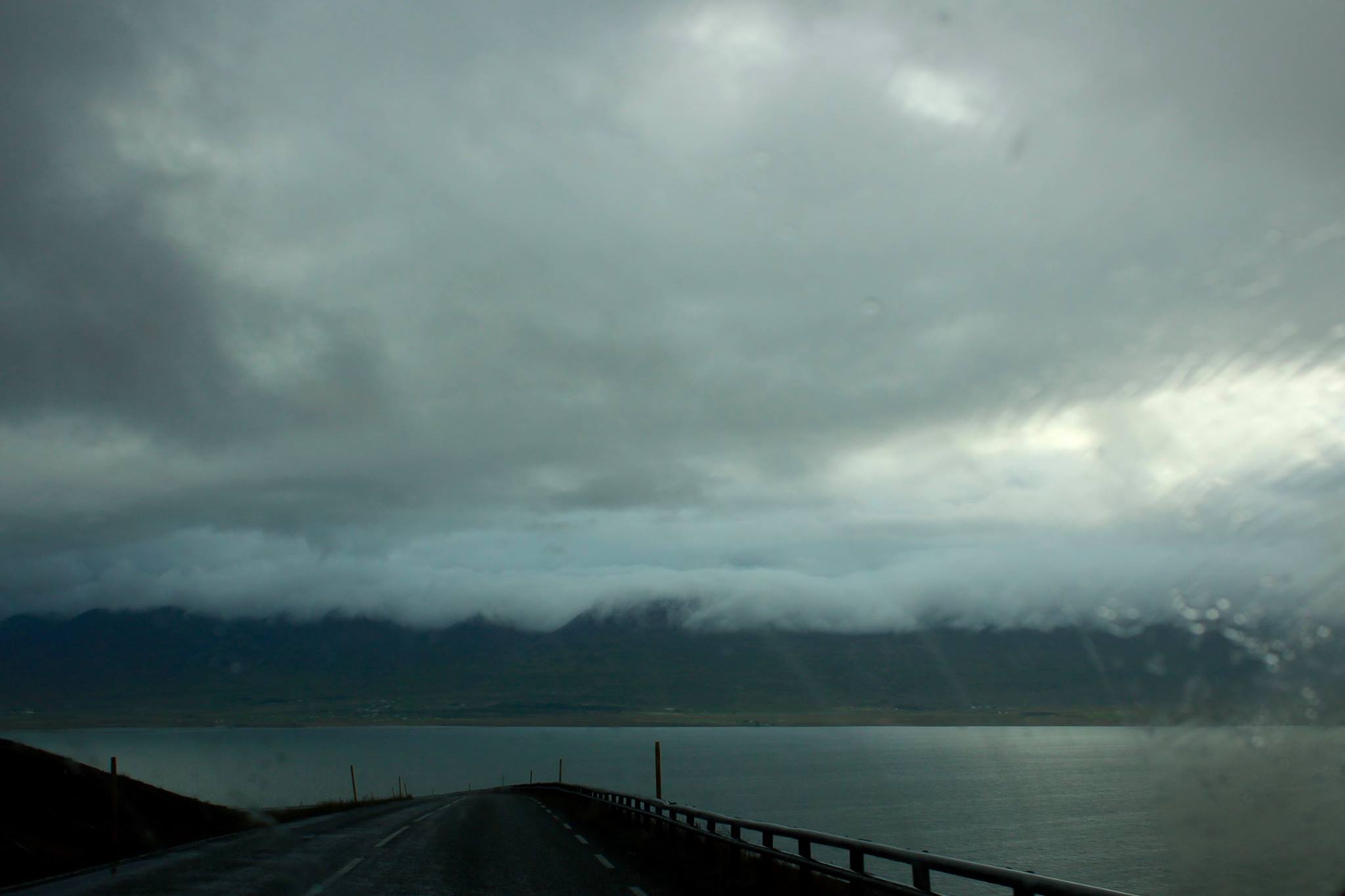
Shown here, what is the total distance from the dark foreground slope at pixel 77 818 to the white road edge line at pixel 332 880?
18.1ft

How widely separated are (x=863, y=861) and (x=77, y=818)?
24313mm

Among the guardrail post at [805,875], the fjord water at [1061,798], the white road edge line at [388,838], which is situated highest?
the guardrail post at [805,875]

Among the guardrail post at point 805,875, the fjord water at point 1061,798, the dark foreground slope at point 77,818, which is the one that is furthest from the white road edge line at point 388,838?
the fjord water at point 1061,798

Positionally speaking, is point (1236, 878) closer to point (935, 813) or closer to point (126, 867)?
point (935, 813)

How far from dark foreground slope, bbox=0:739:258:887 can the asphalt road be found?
6.52 ft

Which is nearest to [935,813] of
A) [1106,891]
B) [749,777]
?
[749,777]

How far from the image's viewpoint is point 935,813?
105 m

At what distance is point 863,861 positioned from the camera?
43.0 ft

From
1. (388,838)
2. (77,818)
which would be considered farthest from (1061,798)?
(77,818)

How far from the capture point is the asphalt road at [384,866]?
14727 mm

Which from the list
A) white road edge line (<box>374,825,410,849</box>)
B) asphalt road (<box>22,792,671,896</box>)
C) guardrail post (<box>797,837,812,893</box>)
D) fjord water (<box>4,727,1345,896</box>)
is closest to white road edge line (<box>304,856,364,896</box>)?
asphalt road (<box>22,792,671,896</box>)

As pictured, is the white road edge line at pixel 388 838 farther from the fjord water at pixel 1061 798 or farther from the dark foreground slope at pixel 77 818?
the fjord water at pixel 1061 798

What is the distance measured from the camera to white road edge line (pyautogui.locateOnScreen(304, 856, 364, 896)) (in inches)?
560

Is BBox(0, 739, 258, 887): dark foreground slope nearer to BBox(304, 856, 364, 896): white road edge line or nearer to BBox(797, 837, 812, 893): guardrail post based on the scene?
BBox(304, 856, 364, 896): white road edge line
